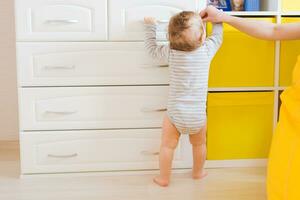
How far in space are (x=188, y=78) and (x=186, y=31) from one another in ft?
0.62

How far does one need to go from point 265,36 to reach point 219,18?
0.21 meters

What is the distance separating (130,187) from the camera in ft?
6.42

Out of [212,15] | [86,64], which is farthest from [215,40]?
[86,64]

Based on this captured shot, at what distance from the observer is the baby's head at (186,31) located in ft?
5.99

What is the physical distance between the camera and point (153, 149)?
2.08 m

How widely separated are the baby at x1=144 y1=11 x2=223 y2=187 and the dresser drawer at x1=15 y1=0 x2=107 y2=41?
0.20 m

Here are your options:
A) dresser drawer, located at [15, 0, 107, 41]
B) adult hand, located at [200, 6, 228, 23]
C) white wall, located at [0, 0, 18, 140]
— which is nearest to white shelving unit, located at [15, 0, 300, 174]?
dresser drawer, located at [15, 0, 107, 41]

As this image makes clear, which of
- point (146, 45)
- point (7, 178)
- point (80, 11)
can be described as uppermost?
point (80, 11)

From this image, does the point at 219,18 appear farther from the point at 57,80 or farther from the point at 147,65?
the point at 57,80

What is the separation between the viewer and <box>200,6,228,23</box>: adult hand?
1.90m

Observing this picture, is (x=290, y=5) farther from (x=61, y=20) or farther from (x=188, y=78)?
(x=61, y=20)

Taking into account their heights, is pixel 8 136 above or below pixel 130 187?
above

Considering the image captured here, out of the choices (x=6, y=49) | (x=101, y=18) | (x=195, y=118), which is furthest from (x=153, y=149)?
(x=6, y=49)

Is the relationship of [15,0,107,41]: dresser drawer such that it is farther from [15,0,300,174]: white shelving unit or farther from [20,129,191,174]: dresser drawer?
[20,129,191,174]: dresser drawer
